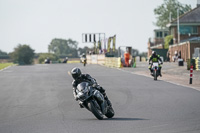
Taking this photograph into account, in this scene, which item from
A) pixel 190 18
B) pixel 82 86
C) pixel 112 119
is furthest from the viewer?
pixel 190 18

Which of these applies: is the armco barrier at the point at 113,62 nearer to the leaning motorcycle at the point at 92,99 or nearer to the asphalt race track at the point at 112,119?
the asphalt race track at the point at 112,119

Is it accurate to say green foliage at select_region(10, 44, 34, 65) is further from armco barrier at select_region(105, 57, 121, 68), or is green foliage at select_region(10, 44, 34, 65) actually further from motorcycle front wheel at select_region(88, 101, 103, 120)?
motorcycle front wheel at select_region(88, 101, 103, 120)

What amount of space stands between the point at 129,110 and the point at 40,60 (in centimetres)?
13825

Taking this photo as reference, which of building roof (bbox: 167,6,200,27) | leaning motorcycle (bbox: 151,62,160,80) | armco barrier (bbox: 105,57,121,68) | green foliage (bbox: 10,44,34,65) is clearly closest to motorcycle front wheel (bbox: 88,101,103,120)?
leaning motorcycle (bbox: 151,62,160,80)

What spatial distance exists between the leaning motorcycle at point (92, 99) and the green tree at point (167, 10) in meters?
107

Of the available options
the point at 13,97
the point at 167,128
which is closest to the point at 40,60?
the point at 13,97

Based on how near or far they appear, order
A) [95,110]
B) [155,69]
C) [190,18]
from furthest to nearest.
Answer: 1. [190,18]
2. [155,69]
3. [95,110]

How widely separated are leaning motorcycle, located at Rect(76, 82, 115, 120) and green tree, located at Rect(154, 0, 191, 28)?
107109 mm

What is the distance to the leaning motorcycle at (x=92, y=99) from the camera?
10.7 meters

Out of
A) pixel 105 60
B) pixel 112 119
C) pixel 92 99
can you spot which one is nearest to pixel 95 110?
pixel 92 99

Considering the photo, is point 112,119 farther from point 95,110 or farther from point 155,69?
point 155,69

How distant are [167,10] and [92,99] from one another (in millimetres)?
109661

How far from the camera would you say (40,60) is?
492ft

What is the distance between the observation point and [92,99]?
10859 mm
